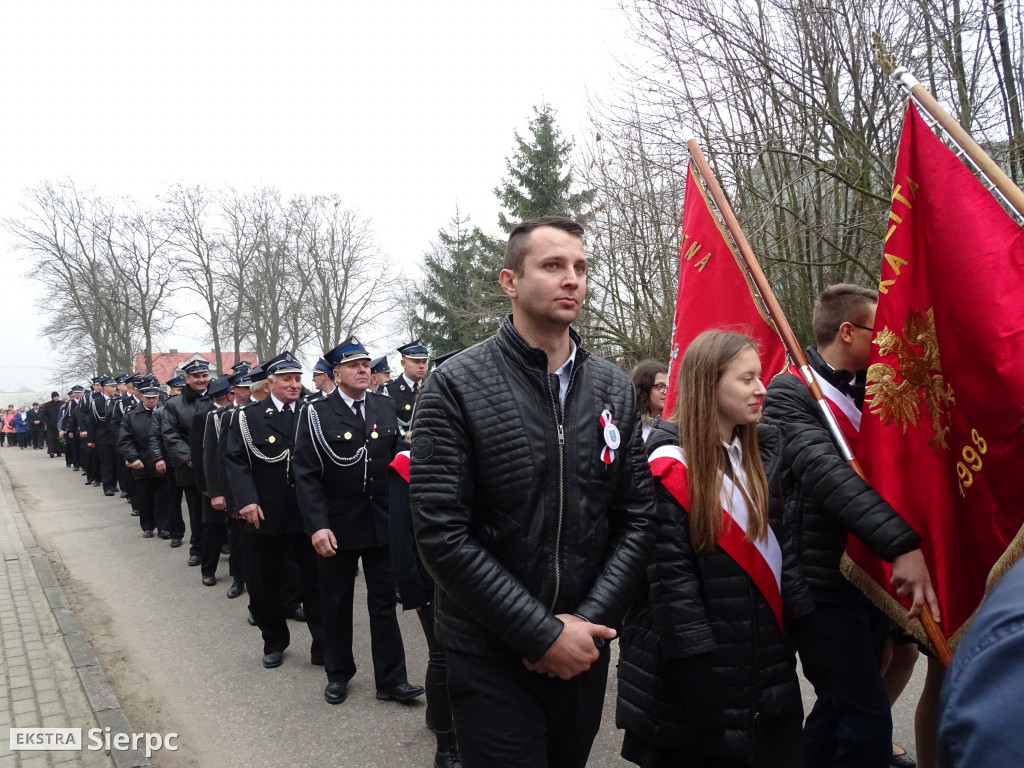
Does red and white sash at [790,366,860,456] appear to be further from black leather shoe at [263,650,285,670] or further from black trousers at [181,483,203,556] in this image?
black trousers at [181,483,203,556]

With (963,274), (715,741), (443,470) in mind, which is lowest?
(715,741)

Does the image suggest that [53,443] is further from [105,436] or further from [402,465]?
[402,465]

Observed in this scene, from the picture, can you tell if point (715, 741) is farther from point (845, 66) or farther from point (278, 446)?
point (845, 66)

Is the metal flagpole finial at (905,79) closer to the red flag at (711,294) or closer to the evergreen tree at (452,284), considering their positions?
the red flag at (711,294)

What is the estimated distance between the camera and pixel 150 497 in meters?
11.6

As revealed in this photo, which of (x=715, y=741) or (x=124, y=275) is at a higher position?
(x=124, y=275)

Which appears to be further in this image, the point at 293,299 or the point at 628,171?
the point at 293,299

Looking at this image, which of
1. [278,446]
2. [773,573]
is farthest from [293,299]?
[773,573]

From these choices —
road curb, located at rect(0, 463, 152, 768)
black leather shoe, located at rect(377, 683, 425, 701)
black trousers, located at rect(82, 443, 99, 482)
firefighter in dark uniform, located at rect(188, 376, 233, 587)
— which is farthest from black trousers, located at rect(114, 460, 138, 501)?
black leather shoe, located at rect(377, 683, 425, 701)

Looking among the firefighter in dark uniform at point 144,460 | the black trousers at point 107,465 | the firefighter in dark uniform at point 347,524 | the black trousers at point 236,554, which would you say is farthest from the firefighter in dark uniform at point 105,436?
the firefighter in dark uniform at point 347,524

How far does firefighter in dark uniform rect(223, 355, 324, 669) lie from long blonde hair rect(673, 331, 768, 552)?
3.57 m

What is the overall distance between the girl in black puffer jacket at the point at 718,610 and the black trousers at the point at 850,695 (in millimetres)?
345

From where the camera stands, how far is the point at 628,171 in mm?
13836

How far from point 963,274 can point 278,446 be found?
5.24 m
